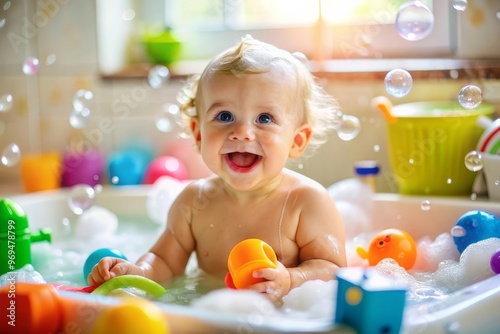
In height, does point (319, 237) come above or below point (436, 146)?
below

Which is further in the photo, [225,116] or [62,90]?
[62,90]

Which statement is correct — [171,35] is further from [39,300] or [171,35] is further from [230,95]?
[39,300]

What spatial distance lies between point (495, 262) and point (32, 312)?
29.9 inches

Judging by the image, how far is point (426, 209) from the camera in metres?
1.71

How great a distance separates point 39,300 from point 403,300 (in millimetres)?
435

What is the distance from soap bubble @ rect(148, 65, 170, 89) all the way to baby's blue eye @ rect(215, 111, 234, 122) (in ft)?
3.25

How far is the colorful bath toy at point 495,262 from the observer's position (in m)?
1.26

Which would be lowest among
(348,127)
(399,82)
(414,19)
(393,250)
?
(393,250)

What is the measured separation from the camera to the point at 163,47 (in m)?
2.36

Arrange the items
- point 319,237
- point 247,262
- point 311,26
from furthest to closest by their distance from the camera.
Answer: point 311,26
point 319,237
point 247,262

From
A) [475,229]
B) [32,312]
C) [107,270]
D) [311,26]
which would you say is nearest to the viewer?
[32,312]

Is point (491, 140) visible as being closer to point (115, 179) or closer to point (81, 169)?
point (115, 179)

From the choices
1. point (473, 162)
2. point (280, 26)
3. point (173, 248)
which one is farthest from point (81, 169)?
point (473, 162)

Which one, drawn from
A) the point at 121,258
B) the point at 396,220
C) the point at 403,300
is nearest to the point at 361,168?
the point at 396,220
